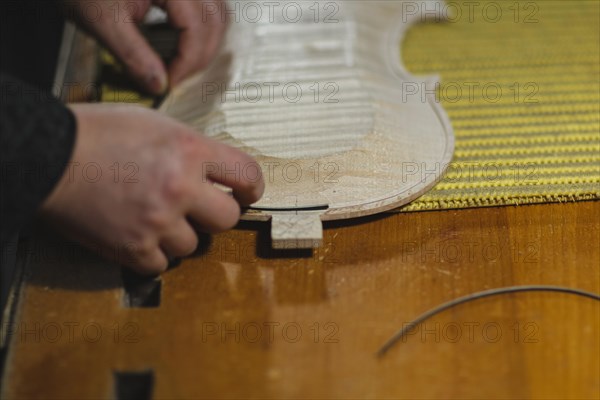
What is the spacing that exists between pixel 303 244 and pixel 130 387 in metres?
0.26

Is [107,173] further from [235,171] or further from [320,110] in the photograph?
[320,110]

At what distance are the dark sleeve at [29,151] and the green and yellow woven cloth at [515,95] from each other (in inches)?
16.1

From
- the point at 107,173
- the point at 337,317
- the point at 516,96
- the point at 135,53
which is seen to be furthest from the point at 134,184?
the point at 516,96

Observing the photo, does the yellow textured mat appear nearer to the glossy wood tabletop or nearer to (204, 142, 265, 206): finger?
the glossy wood tabletop

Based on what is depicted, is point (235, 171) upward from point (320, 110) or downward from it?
downward

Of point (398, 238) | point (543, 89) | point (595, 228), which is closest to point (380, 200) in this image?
point (398, 238)

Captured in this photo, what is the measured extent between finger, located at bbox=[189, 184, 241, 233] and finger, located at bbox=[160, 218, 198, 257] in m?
0.02

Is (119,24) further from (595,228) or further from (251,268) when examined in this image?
(595,228)

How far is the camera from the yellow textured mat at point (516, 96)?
902 millimetres

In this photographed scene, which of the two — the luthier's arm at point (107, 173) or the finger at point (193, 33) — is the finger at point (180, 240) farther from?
the finger at point (193, 33)

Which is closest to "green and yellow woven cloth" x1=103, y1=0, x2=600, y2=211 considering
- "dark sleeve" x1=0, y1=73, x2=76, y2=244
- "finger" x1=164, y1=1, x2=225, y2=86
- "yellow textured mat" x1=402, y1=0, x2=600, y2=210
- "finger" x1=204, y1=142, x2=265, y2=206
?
"yellow textured mat" x1=402, y1=0, x2=600, y2=210

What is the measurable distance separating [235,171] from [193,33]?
15.7 inches

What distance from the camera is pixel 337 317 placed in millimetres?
A: 777

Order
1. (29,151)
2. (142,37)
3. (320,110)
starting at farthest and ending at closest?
(142,37) → (320,110) → (29,151)
